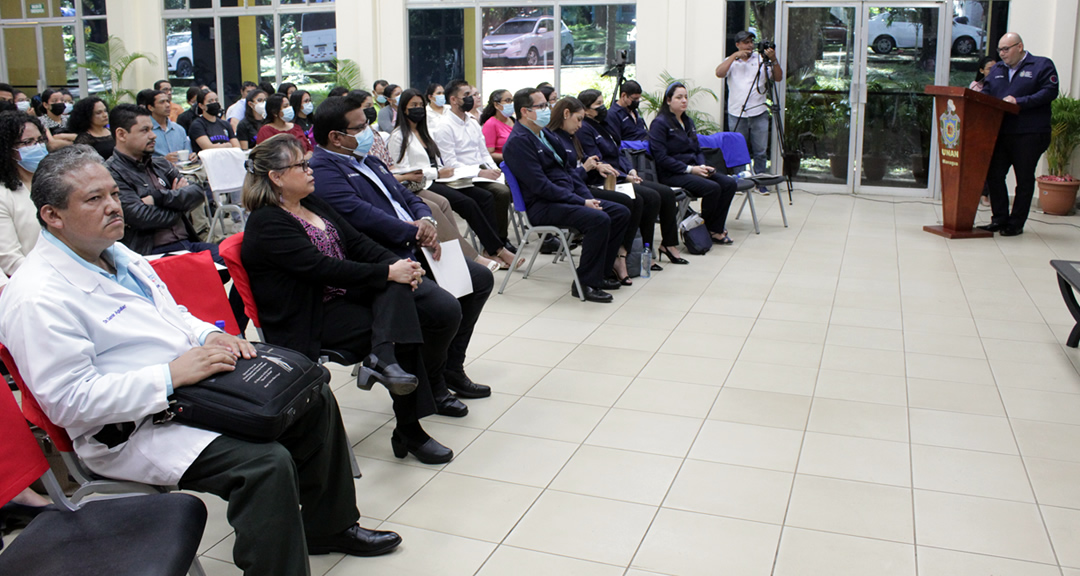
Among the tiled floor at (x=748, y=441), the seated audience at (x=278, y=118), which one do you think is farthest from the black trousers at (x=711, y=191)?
the seated audience at (x=278, y=118)

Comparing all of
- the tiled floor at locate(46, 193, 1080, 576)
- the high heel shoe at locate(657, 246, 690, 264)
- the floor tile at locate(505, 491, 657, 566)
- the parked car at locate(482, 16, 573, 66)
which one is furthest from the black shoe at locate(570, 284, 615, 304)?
the parked car at locate(482, 16, 573, 66)

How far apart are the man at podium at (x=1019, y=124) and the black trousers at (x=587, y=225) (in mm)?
4067

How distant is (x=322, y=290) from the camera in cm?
332

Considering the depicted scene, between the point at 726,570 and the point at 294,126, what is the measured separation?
5519mm

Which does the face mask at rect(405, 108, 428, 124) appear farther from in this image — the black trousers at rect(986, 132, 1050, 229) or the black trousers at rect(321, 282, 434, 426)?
the black trousers at rect(986, 132, 1050, 229)

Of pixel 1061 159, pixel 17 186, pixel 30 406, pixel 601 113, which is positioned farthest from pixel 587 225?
pixel 1061 159

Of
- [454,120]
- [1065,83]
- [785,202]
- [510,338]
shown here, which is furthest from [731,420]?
[1065,83]

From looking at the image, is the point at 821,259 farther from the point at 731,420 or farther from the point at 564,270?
the point at 731,420

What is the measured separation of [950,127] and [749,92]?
2931 millimetres

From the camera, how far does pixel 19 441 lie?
2.01 metres

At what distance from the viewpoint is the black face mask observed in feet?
21.0

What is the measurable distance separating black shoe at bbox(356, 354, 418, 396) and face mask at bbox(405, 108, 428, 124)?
11.7 feet

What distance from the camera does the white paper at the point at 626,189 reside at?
6309 mm

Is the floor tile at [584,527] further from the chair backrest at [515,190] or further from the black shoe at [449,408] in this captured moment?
the chair backrest at [515,190]
